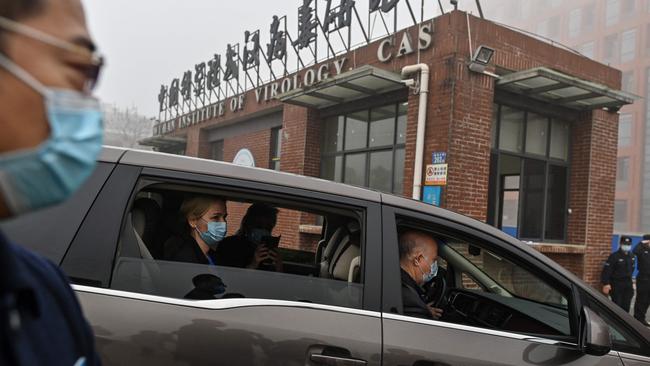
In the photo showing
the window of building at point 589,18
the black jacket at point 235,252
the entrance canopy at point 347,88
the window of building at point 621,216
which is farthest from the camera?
the window of building at point 589,18

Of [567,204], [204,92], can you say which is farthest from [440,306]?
[204,92]

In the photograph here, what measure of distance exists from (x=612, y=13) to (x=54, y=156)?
162ft

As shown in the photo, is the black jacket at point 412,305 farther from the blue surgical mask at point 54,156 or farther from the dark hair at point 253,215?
the blue surgical mask at point 54,156

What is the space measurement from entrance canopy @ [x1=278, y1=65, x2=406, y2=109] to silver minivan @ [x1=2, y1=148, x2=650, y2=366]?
5.18m

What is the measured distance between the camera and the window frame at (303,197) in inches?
74.6

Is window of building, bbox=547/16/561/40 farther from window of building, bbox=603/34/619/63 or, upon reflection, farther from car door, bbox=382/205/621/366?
car door, bbox=382/205/621/366

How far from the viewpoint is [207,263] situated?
2.21 metres

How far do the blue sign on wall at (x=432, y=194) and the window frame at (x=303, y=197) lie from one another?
500 cm

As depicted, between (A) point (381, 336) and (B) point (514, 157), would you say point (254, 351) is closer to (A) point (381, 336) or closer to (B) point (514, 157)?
(A) point (381, 336)

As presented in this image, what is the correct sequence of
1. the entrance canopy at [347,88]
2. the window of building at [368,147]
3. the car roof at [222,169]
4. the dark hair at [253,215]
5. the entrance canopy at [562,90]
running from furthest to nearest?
the window of building at [368,147]
the entrance canopy at [347,88]
the entrance canopy at [562,90]
the dark hair at [253,215]
the car roof at [222,169]

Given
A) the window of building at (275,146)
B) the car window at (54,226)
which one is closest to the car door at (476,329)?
the car window at (54,226)

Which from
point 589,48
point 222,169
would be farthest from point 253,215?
point 589,48

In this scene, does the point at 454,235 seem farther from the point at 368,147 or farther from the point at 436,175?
the point at 368,147

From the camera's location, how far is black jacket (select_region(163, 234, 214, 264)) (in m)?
2.12
